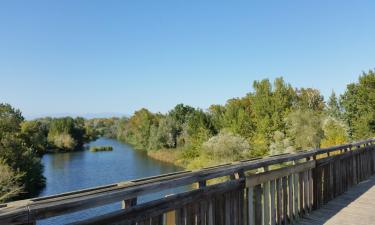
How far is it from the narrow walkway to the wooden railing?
146 mm

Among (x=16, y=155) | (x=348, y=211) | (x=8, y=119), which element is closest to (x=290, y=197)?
(x=348, y=211)

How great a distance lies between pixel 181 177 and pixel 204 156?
3029 centimetres

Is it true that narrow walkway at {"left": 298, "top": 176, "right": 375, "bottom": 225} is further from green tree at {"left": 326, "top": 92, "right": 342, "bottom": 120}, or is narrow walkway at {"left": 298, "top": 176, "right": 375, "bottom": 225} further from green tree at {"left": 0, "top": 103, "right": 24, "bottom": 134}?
green tree at {"left": 0, "top": 103, "right": 24, "bottom": 134}

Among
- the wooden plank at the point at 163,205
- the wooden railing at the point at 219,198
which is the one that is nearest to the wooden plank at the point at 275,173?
the wooden railing at the point at 219,198

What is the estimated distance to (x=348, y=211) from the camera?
5.12 metres

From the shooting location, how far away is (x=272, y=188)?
4.18m

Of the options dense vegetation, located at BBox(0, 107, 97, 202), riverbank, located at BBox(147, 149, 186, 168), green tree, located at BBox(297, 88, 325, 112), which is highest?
green tree, located at BBox(297, 88, 325, 112)

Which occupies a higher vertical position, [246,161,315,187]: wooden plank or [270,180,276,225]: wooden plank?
[246,161,315,187]: wooden plank

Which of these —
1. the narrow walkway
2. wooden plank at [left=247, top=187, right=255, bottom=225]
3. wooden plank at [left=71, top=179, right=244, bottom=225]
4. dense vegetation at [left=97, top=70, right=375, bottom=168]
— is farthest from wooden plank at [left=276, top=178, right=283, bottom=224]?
dense vegetation at [left=97, top=70, right=375, bottom=168]

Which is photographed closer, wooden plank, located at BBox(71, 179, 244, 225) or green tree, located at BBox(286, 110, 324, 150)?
wooden plank, located at BBox(71, 179, 244, 225)

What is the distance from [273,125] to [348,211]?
3046 cm

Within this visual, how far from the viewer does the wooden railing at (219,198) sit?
7.04 feet

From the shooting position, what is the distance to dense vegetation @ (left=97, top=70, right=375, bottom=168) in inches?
928

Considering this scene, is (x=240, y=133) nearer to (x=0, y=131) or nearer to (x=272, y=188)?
(x=0, y=131)
